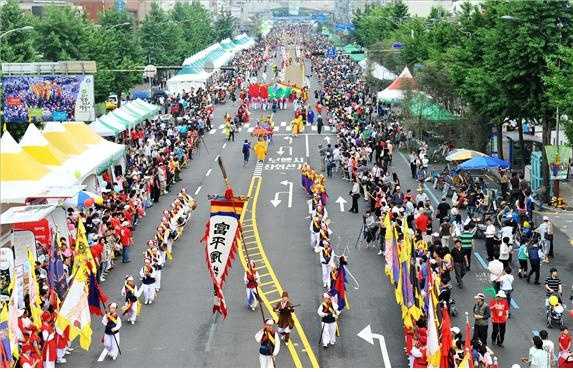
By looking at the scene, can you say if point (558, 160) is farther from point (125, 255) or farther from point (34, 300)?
point (34, 300)

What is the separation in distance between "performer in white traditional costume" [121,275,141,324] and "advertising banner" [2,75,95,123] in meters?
28.4

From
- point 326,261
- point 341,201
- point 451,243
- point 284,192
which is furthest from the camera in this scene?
point 284,192

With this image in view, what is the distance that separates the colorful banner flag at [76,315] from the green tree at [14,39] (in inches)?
1409

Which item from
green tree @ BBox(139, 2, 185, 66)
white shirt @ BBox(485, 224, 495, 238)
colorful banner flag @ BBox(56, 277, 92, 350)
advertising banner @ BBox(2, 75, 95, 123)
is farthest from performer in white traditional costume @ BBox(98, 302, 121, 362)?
green tree @ BBox(139, 2, 185, 66)

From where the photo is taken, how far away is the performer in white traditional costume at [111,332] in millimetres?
19922

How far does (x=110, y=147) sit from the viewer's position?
3903cm

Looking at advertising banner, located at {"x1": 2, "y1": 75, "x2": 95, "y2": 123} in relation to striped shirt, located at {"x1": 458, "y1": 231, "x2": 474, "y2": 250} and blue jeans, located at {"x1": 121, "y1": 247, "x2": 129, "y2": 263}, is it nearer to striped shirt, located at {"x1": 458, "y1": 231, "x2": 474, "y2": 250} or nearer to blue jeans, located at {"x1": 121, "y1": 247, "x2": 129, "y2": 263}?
blue jeans, located at {"x1": 121, "y1": 247, "x2": 129, "y2": 263}

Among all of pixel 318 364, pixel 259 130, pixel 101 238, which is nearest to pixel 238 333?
pixel 318 364

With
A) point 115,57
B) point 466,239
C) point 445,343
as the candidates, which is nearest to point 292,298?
point 466,239

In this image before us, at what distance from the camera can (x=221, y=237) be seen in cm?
2188

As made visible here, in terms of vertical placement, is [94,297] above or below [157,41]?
below

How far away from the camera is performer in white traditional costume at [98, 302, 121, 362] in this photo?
19922 millimetres

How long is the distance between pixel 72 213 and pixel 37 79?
21.6 meters

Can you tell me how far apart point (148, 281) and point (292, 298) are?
3854mm
